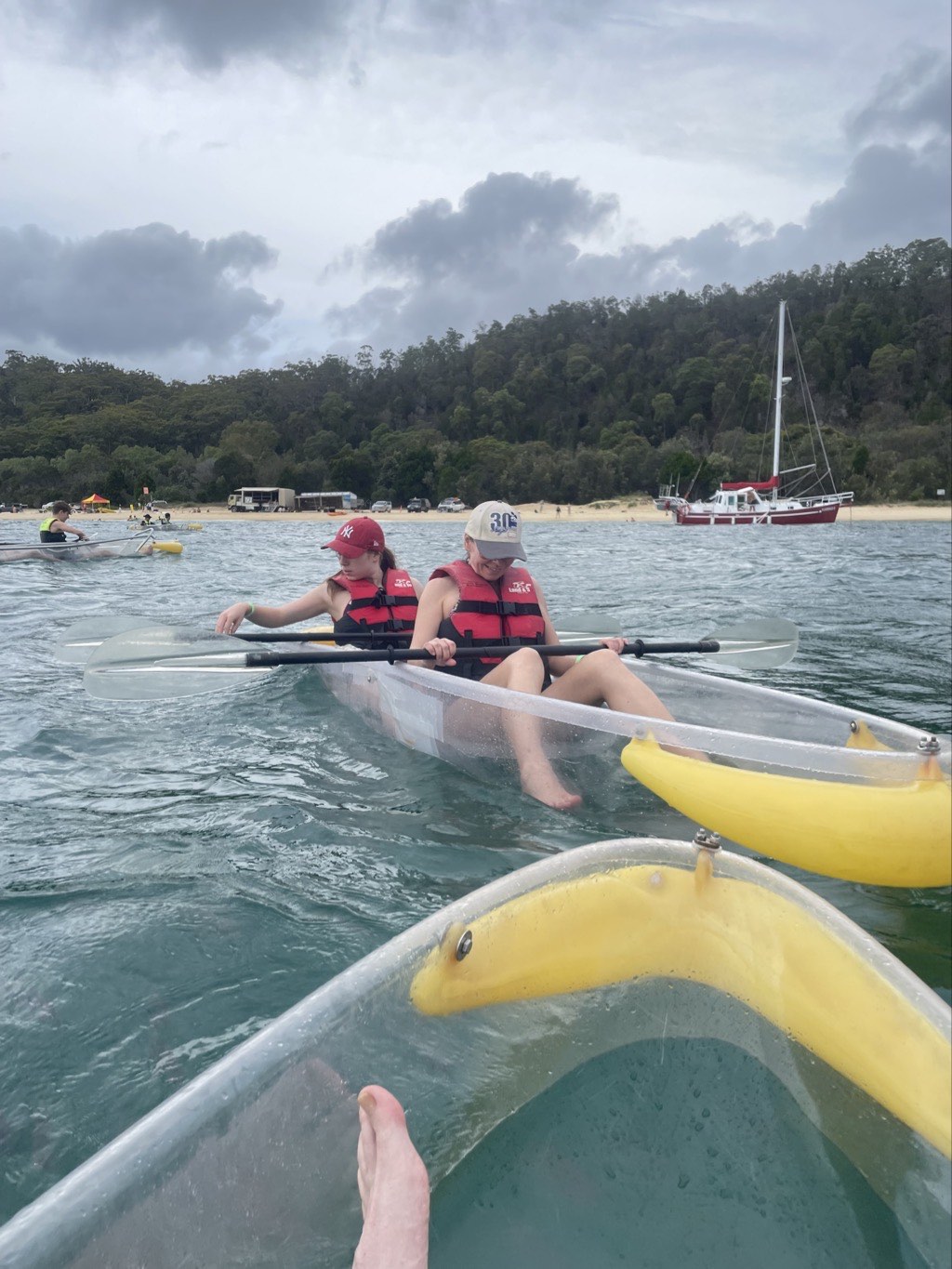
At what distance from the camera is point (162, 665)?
514cm

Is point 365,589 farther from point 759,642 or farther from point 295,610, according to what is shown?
point 759,642

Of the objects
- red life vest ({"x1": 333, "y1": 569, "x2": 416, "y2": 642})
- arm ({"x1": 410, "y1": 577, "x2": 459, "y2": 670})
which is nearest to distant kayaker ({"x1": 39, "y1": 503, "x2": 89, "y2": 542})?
red life vest ({"x1": 333, "y1": 569, "x2": 416, "y2": 642})

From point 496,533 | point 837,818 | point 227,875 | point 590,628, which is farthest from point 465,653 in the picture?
point 837,818

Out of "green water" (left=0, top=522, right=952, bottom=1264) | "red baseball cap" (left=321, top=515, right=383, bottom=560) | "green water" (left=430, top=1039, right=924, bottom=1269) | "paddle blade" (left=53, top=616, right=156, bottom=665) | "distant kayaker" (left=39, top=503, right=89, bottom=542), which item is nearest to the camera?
"green water" (left=430, top=1039, right=924, bottom=1269)

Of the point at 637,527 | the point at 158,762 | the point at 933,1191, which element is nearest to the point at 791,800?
the point at 933,1191

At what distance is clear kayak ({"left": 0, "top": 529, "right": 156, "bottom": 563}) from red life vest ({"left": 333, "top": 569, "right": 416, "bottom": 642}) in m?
12.5

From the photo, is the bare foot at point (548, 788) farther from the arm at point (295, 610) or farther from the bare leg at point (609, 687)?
the arm at point (295, 610)

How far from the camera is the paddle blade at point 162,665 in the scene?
501cm

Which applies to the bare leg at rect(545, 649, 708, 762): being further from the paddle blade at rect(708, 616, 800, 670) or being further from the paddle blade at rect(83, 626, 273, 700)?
the paddle blade at rect(83, 626, 273, 700)

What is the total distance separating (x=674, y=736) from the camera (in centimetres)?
319

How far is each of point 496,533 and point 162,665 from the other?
2144 millimetres

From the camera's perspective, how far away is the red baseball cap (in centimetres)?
511

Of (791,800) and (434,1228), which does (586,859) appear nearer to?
(434,1228)

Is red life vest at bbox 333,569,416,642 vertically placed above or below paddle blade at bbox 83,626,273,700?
above
